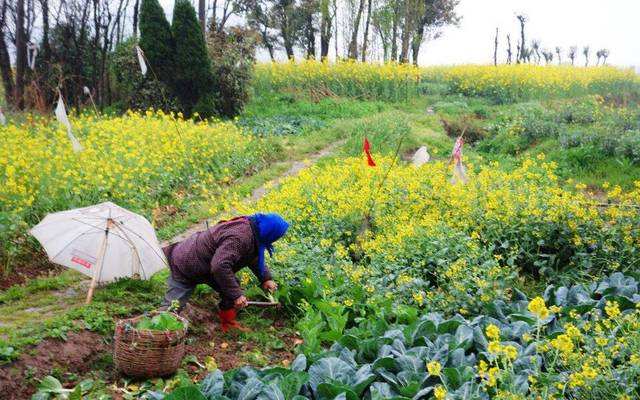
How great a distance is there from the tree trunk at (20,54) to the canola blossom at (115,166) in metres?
3.67

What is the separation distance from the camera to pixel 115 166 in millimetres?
7891

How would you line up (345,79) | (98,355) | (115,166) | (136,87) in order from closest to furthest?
(98,355) < (115,166) < (136,87) < (345,79)

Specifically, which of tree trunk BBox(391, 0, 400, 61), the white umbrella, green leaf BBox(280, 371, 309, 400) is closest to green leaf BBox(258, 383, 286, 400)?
green leaf BBox(280, 371, 309, 400)

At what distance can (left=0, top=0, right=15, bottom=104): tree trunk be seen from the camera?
14812 millimetres

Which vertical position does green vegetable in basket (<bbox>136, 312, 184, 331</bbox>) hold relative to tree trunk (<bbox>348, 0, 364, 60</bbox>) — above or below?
below

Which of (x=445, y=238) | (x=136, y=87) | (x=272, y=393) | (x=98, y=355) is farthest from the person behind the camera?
(x=136, y=87)

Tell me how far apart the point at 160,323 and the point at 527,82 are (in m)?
19.8

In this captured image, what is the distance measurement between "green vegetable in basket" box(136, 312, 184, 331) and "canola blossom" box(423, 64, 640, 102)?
61.1 ft

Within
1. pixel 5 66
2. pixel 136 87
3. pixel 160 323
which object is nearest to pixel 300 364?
pixel 160 323

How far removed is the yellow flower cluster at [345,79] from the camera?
65.6 ft

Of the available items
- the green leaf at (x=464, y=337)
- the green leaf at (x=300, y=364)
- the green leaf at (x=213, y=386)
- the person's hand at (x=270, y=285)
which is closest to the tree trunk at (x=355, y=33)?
the person's hand at (x=270, y=285)

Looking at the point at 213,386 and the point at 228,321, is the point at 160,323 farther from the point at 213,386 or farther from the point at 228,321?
the point at 228,321

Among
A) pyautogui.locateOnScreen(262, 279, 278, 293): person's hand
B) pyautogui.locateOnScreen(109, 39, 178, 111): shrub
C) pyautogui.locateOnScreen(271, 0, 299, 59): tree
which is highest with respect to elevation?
pyautogui.locateOnScreen(271, 0, 299, 59): tree

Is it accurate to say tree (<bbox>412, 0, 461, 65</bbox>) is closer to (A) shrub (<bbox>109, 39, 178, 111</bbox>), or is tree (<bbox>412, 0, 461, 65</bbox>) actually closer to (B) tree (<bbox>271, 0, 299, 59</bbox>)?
Result: (B) tree (<bbox>271, 0, 299, 59</bbox>)
